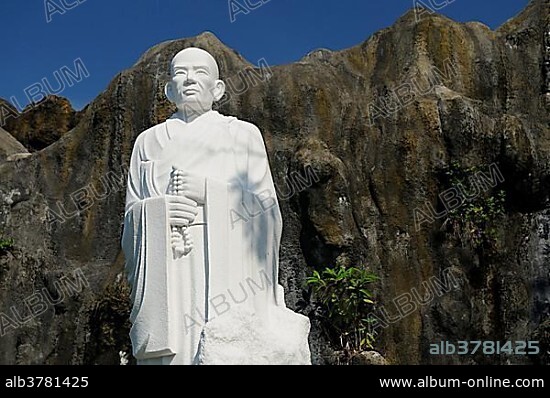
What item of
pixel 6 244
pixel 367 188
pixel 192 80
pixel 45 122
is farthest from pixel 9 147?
pixel 192 80

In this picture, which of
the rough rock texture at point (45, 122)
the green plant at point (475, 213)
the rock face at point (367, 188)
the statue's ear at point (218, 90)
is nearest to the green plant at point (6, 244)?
the rock face at point (367, 188)

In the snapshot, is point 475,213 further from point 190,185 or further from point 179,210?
point 179,210

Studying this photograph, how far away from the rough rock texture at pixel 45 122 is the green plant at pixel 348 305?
28.0 ft

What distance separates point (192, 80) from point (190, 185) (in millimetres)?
1025

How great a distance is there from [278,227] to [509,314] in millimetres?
9345

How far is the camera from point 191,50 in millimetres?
8992

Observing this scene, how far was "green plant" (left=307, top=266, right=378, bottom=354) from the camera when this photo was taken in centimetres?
1634

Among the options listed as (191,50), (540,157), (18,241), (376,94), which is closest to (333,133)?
(376,94)

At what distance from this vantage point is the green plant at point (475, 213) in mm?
17562

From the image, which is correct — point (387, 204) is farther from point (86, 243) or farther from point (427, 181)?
point (86, 243)

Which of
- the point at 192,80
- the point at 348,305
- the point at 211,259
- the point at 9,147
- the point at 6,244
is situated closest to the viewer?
the point at 211,259

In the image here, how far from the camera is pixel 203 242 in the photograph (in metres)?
8.45

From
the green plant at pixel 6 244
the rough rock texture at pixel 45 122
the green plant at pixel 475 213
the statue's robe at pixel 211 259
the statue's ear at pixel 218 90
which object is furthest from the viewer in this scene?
the rough rock texture at pixel 45 122

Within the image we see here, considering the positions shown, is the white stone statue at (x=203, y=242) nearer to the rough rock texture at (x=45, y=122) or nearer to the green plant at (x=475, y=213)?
the green plant at (x=475, y=213)
